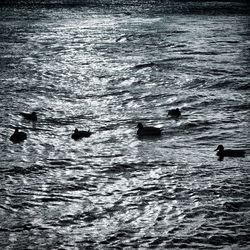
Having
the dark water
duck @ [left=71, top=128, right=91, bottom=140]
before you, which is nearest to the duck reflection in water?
the dark water

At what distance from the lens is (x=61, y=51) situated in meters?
29.8

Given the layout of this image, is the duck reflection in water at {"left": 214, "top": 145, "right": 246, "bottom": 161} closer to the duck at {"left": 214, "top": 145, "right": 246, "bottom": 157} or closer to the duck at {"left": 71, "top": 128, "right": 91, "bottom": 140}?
the duck at {"left": 214, "top": 145, "right": 246, "bottom": 157}

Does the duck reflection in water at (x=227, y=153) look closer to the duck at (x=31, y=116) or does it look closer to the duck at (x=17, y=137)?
the duck at (x=17, y=137)

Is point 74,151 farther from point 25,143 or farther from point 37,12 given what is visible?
point 37,12

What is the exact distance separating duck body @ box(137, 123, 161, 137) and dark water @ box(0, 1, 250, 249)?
0.26m

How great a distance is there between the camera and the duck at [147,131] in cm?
1497

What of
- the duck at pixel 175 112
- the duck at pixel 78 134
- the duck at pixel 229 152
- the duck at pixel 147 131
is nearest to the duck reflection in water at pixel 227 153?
the duck at pixel 229 152

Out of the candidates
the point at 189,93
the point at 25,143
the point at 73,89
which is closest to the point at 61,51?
the point at 73,89

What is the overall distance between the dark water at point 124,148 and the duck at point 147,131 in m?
0.26

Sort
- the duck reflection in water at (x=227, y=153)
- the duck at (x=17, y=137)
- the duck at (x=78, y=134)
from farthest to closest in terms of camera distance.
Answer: the duck at (x=78, y=134)
the duck at (x=17, y=137)
the duck reflection in water at (x=227, y=153)

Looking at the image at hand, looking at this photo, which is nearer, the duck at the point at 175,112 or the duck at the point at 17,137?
the duck at the point at 17,137

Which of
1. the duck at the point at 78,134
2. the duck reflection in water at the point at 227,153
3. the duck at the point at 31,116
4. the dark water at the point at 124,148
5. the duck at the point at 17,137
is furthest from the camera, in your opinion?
the duck at the point at 31,116

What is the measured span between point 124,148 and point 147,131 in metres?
1.00

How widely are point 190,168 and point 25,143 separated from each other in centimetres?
489
